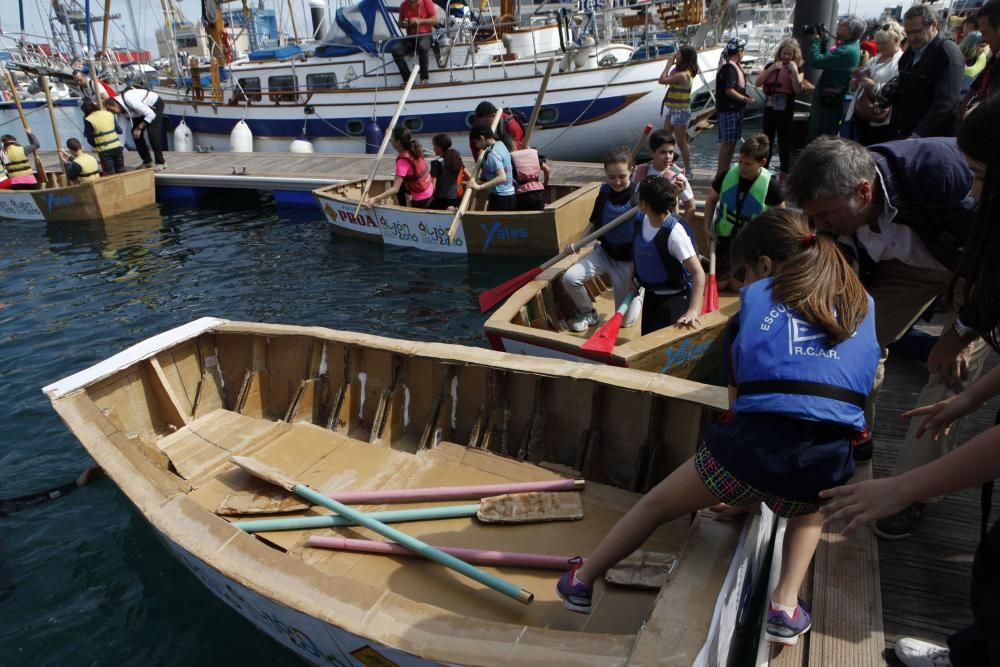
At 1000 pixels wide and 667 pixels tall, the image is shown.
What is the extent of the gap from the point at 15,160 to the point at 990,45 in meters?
16.5

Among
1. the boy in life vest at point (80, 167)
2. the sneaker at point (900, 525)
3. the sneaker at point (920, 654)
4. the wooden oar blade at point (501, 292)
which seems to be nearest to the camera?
the sneaker at point (920, 654)

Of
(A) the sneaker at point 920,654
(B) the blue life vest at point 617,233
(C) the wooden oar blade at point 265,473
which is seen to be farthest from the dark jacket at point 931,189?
(C) the wooden oar blade at point 265,473

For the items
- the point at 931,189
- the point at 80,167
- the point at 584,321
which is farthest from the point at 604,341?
the point at 80,167

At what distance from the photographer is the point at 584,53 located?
1625 centimetres

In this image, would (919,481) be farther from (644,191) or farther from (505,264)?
(505,264)

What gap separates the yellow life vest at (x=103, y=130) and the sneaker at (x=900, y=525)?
15.7 meters

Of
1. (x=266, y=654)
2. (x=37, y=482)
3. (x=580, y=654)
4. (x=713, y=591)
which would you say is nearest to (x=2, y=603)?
(x=37, y=482)

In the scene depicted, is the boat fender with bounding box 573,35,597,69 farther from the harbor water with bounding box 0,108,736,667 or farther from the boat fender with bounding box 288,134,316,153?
the boat fender with bounding box 288,134,316,153

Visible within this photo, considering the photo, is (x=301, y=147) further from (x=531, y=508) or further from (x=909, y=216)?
(x=909, y=216)

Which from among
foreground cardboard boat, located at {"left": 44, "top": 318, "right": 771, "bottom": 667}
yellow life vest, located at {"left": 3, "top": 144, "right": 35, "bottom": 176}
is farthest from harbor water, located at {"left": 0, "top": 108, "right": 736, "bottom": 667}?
yellow life vest, located at {"left": 3, "top": 144, "right": 35, "bottom": 176}

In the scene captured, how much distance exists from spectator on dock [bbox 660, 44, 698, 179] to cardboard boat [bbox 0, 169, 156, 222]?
1086 cm

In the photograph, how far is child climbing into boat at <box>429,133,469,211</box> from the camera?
947cm

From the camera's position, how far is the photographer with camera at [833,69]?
296 inches

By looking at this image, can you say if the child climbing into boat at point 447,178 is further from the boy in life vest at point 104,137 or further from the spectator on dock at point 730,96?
the boy in life vest at point 104,137
